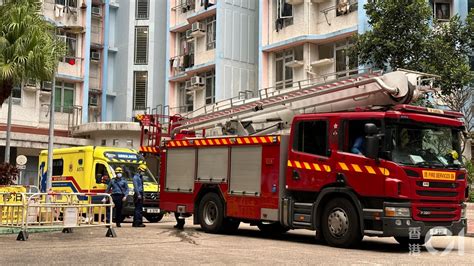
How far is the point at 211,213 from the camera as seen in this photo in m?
16.8

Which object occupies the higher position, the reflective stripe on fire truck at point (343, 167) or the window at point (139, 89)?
the window at point (139, 89)

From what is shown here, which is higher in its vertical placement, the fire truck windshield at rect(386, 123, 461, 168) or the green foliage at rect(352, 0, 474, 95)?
the green foliage at rect(352, 0, 474, 95)

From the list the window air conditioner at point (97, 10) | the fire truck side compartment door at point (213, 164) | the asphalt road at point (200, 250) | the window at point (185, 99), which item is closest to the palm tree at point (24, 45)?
the asphalt road at point (200, 250)

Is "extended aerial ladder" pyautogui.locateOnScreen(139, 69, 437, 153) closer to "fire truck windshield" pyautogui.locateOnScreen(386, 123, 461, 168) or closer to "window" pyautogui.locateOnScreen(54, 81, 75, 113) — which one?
"fire truck windshield" pyautogui.locateOnScreen(386, 123, 461, 168)

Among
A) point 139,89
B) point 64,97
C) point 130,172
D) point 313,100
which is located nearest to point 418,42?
point 313,100

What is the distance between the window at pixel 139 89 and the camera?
41438 millimetres

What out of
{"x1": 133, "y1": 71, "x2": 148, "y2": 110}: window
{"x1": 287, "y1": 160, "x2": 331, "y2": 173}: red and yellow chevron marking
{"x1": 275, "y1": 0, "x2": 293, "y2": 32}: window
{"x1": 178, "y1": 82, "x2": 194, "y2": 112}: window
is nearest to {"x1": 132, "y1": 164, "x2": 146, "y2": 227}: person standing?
{"x1": 287, "y1": 160, "x2": 331, "y2": 173}: red and yellow chevron marking

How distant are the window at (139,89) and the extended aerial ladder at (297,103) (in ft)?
70.2

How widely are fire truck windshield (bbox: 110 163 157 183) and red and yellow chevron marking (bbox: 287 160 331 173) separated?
7906mm

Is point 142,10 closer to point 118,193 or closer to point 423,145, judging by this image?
point 118,193

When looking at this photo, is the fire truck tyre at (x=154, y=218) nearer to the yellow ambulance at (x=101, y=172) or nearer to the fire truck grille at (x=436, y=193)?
the yellow ambulance at (x=101, y=172)

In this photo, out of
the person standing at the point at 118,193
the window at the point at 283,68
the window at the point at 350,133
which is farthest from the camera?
the window at the point at 283,68

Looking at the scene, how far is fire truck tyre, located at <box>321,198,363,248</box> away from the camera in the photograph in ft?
42.4

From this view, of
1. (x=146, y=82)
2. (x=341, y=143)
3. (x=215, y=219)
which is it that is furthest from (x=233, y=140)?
(x=146, y=82)
